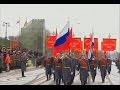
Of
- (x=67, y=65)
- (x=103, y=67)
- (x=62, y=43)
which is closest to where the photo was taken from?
(x=62, y=43)

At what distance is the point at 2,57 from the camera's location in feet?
104

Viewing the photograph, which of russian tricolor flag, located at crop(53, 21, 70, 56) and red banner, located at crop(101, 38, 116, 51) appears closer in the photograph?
russian tricolor flag, located at crop(53, 21, 70, 56)

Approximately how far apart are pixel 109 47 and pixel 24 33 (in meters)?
57.7

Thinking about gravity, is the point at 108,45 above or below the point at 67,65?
above

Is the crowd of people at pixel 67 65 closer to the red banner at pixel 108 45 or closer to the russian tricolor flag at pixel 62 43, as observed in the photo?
the russian tricolor flag at pixel 62 43

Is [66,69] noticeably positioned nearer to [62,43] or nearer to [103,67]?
[62,43]

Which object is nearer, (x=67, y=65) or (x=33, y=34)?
(x=67, y=65)

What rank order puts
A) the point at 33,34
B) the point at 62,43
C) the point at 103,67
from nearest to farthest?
the point at 62,43, the point at 103,67, the point at 33,34

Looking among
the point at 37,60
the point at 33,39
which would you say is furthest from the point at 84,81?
the point at 33,39

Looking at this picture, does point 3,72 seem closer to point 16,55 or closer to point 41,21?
point 16,55

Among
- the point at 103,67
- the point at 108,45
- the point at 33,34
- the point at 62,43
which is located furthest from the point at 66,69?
the point at 33,34

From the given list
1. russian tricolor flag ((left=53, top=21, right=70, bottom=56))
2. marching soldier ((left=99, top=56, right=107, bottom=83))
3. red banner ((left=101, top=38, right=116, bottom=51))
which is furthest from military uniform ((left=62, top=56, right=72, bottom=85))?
red banner ((left=101, top=38, right=116, bottom=51))

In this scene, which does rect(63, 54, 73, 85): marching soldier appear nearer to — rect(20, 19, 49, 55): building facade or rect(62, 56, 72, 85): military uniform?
rect(62, 56, 72, 85): military uniform

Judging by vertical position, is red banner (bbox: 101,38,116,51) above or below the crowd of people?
above
